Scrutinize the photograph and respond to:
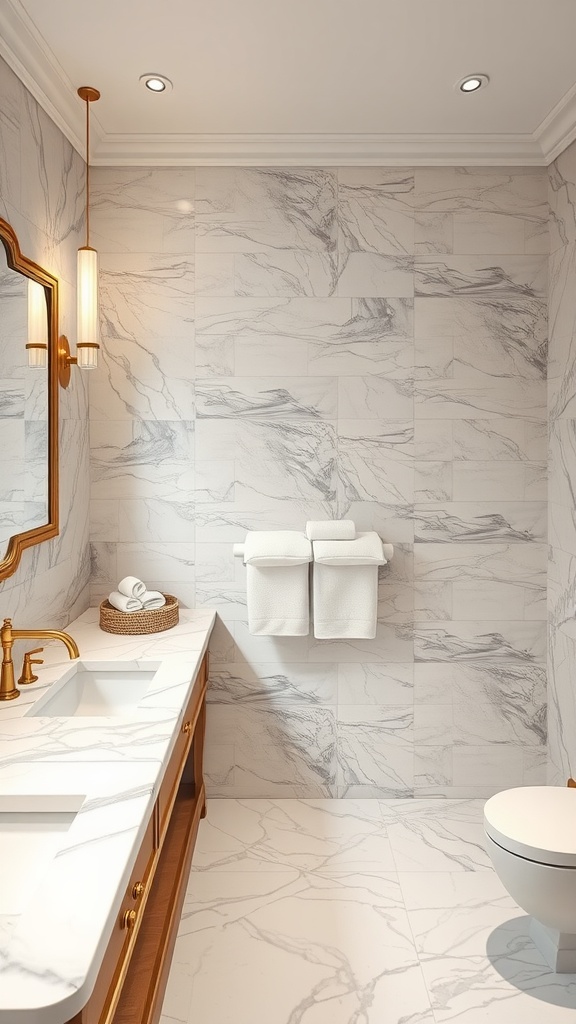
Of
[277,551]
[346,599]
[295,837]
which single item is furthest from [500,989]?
[277,551]

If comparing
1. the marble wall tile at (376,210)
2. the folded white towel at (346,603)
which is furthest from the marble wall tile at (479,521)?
the marble wall tile at (376,210)

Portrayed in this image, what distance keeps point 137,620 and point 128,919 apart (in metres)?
1.29

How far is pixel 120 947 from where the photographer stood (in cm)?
118

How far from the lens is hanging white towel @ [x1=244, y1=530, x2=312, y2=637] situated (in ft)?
8.75

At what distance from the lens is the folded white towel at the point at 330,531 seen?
8.70ft

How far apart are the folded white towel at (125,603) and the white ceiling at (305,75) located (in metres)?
1.59

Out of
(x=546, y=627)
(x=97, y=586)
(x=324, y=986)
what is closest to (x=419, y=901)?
(x=324, y=986)

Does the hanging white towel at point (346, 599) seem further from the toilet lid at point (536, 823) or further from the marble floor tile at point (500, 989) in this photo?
the marble floor tile at point (500, 989)

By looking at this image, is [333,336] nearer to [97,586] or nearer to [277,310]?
[277,310]

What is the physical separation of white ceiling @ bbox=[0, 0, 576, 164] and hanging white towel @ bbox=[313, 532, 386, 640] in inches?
57.8

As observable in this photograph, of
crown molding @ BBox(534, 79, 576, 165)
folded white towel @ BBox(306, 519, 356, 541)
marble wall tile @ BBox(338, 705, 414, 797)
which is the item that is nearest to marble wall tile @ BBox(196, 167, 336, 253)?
crown molding @ BBox(534, 79, 576, 165)

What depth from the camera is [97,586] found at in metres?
2.85

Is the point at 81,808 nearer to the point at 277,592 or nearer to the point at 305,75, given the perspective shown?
the point at 277,592

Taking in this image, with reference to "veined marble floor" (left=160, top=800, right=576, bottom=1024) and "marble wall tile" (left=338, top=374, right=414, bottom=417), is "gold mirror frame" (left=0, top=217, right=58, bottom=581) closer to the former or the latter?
"marble wall tile" (left=338, top=374, right=414, bottom=417)
